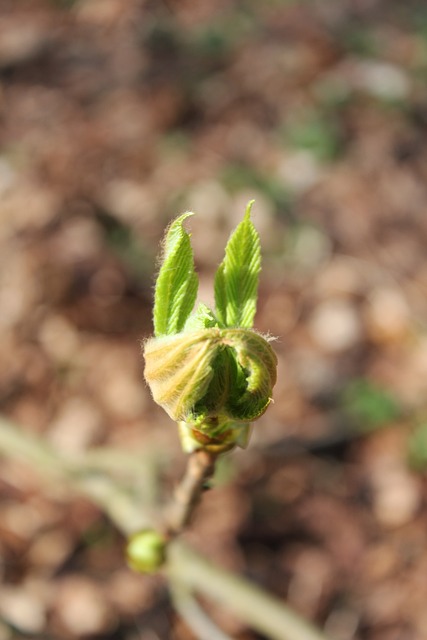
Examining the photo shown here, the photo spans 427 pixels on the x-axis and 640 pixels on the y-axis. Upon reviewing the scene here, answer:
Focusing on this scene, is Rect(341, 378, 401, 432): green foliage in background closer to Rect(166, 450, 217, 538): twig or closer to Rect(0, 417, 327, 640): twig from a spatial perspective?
Rect(0, 417, 327, 640): twig

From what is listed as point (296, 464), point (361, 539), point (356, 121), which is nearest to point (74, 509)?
point (296, 464)

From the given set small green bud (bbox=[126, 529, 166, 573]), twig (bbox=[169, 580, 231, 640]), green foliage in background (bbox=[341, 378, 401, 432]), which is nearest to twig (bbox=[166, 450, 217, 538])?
small green bud (bbox=[126, 529, 166, 573])

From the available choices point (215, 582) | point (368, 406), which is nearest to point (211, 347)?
point (215, 582)

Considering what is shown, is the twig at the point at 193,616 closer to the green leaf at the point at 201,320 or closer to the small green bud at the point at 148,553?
the small green bud at the point at 148,553

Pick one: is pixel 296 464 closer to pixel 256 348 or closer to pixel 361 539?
pixel 361 539

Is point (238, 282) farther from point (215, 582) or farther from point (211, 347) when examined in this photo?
point (215, 582)
